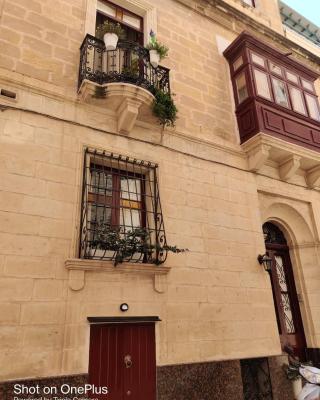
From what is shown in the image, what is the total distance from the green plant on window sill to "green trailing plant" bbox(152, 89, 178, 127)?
2281 mm

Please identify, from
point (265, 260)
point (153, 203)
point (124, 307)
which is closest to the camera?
point (124, 307)

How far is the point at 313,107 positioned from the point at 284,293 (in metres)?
4.81

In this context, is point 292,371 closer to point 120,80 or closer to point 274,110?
point 274,110

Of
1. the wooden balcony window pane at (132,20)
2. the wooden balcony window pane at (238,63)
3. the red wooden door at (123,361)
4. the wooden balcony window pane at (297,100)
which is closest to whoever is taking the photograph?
the red wooden door at (123,361)

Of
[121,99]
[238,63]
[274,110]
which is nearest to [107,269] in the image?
[121,99]

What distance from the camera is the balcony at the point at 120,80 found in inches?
215

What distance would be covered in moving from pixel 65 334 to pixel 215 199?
3.59 m

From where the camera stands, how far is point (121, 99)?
5.59 m

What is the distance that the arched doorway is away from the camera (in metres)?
6.82

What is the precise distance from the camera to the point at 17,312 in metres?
3.94

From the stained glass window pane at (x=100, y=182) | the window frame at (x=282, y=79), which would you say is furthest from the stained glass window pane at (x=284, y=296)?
the stained glass window pane at (x=100, y=182)

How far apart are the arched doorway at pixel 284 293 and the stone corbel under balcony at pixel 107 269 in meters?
3.32

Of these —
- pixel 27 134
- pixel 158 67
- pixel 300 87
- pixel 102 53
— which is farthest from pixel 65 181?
pixel 300 87

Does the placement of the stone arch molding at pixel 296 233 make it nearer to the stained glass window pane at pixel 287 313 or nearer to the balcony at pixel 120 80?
the stained glass window pane at pixel 287 313
